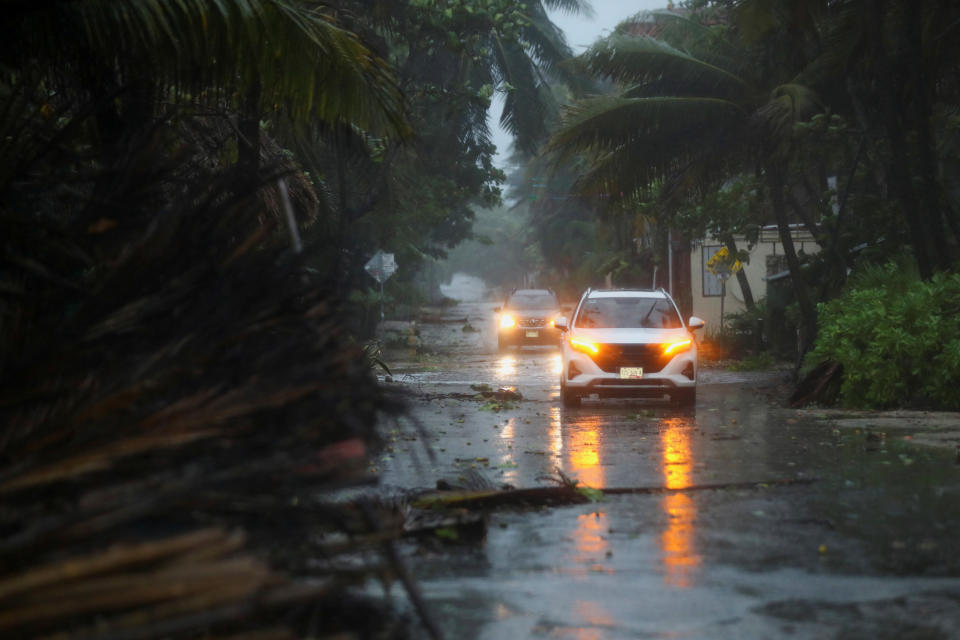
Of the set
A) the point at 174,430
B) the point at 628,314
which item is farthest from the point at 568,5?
the point at 174,430

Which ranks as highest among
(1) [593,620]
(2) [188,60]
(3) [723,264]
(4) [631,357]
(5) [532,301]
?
(2) [188,60]

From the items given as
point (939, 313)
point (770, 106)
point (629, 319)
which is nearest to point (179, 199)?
point (939, 313)

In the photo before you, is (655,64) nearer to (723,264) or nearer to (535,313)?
(723,264)

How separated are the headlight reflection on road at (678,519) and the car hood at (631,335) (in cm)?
410

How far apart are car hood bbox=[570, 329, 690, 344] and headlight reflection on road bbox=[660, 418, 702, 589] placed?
4.10 metres

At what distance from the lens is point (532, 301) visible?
37.3 meters

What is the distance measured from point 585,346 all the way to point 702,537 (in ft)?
33.1

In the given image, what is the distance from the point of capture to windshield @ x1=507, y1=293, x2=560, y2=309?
36656 millimetres

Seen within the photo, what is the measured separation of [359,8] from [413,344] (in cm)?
1247

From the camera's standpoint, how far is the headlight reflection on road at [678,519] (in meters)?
7.06

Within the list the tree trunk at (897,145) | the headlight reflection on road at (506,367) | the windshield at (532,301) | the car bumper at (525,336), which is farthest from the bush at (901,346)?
the windshield at (532,301)

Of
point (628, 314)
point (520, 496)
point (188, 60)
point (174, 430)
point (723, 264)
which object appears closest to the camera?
point (174, 430)

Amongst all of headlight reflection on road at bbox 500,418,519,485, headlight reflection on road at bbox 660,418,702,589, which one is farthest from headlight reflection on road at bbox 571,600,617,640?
headlight reflection on road at bbox 500,418,519,485

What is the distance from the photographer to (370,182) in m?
28.6
